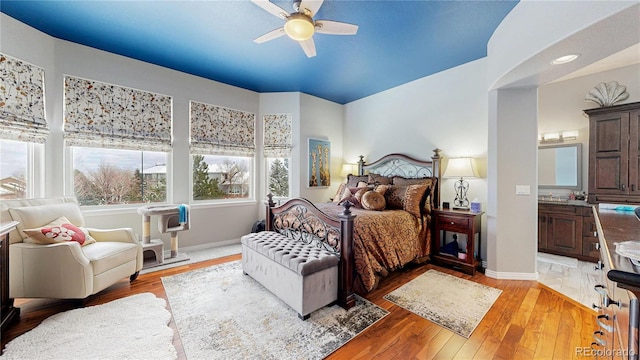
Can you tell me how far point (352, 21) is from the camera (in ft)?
8.91

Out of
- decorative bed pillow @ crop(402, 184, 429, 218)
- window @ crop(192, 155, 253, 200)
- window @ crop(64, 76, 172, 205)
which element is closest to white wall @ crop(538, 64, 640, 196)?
decorative bed pillow @ crop(402, 184, 429, 218)

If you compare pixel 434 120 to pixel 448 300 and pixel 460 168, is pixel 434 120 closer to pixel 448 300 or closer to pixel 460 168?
pixel 460 168

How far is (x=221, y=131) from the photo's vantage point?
4.55 m

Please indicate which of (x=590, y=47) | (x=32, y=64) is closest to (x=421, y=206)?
(x=590, y=47)

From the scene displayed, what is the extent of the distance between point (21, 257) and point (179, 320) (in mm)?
1677

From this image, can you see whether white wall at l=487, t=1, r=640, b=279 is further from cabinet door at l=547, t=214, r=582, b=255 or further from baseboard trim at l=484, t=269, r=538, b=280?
cabinet door at l=547, t=214, r=582, b=255

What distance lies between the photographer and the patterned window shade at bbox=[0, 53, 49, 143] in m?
2.67

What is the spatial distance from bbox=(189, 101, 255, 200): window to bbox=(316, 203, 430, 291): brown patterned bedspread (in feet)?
8.61

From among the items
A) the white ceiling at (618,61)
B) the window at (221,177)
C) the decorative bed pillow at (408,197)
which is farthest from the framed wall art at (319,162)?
the white ceiling at (618,61)

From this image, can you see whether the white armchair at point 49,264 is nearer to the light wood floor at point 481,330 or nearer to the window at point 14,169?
the light wood floor at point 481,330

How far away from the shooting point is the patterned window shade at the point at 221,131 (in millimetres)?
4281

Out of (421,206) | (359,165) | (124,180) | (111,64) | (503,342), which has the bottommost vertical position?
(503,342)

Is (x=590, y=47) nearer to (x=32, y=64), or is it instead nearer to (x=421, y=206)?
(x=421, y=206)

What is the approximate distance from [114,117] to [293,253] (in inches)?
136
